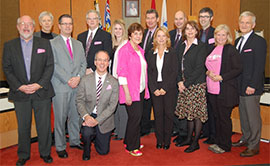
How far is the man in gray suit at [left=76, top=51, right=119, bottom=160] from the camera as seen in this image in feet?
10.3

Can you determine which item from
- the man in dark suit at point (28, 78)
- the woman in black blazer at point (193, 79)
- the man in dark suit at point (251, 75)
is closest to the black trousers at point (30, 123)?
the man in dark suit at point (28, 78)

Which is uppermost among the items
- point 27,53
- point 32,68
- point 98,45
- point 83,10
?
point 83,10

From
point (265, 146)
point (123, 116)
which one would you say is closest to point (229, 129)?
point (265, 146)

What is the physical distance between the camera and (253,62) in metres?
3.09

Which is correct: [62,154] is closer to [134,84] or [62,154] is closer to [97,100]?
[97,100]

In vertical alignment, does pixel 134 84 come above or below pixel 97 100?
above

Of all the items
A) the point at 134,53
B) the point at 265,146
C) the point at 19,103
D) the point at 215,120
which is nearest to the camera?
the point at 19,103

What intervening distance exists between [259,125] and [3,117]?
361 centimetres

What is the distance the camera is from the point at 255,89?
3115 mm

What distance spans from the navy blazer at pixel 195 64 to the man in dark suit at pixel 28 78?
1.76 m

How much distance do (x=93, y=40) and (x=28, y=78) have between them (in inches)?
45.2

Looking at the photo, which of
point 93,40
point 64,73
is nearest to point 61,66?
point 64,73

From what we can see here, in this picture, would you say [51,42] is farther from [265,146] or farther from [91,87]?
[265,146]

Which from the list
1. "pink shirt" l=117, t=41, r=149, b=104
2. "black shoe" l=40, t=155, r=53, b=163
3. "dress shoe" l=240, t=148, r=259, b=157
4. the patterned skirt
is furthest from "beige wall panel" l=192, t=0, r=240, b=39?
"black shoe" l=40, t=155, r=53, b=163
